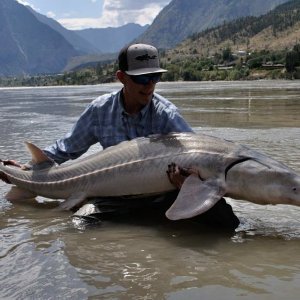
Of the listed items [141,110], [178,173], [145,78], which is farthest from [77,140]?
[178,173]

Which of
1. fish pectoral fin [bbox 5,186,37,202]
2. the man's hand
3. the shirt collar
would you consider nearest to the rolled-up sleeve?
the shirt collar

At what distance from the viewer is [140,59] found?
16.3 feet

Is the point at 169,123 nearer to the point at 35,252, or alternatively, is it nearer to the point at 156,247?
the point at 156,247

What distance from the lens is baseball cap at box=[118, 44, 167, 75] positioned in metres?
4.95

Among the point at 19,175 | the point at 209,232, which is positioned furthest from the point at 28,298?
the point at 19,175

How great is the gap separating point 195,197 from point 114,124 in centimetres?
148

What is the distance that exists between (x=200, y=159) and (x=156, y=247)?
0.86 m

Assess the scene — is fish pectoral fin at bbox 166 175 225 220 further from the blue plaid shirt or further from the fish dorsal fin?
the fish dorsal fin

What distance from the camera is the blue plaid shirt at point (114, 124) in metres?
5.29

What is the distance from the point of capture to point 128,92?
5.21 m

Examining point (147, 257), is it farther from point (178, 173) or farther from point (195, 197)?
point (178, 173)

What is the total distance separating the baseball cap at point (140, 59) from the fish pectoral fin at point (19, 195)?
6.62ft

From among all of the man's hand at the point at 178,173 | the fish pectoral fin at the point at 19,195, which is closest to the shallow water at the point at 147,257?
the fish pectoral fin at the point at 19,195

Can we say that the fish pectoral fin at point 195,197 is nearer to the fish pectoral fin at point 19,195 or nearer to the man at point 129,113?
the man at point 129,113
